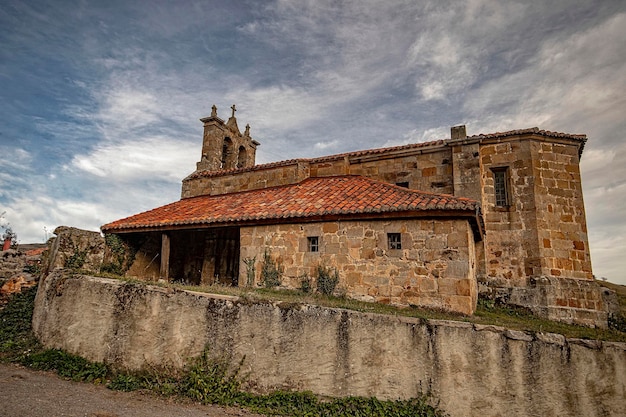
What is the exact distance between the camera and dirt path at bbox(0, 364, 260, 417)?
5344mm

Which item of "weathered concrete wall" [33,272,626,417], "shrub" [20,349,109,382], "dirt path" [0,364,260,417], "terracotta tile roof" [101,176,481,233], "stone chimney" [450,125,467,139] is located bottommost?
"dirt path" [0,364,260,417]

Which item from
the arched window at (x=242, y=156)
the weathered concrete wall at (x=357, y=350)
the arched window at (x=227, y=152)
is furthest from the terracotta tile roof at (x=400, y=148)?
the weathered concrete wall at (x=357, y=350)

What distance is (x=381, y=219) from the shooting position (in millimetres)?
9414

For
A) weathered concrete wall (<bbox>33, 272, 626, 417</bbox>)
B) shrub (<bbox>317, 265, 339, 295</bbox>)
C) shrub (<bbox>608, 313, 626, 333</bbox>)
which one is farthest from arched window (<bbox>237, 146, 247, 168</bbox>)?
shrub (<bbox>608, 313, 626, 333</bbox>)

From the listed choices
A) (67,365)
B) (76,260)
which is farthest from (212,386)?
(76,260)

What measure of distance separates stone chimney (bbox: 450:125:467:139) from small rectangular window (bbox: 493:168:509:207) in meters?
1.61

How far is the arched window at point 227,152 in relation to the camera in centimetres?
1927

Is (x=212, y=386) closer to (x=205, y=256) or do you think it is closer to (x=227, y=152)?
(x=205, y=256)

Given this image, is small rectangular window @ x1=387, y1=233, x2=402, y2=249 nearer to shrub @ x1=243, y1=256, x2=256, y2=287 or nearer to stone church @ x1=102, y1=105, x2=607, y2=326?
stone church @ x1=102, y1=105, x2=607, y2=326

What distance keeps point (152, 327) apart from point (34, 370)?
104 inches

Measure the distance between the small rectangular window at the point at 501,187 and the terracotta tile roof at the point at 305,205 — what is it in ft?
10.4

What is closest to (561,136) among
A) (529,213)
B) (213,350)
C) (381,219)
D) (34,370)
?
(529,213)

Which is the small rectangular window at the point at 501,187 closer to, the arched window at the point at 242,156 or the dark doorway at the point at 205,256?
A: the dark doorway at the point at 205,256

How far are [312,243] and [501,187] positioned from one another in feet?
22.7
